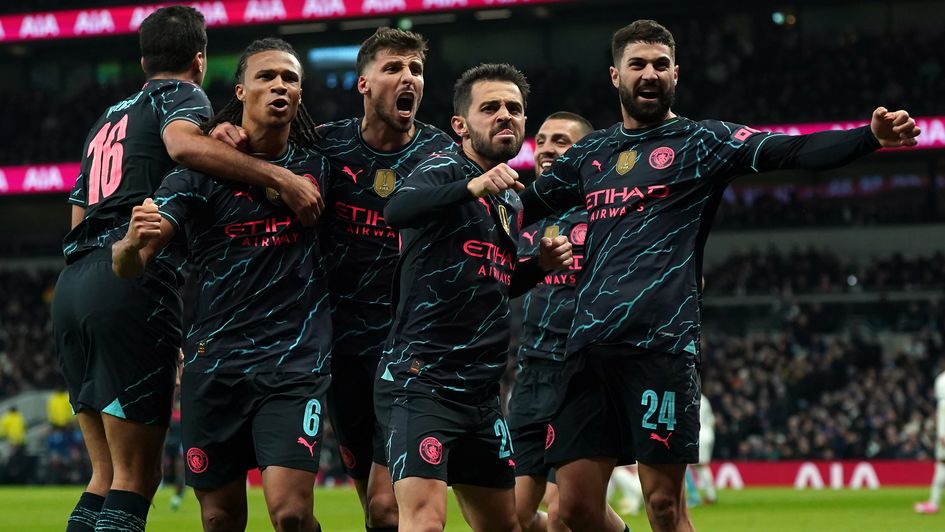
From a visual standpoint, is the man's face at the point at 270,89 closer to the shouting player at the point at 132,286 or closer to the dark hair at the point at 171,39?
the shouting player at the point at 132,286

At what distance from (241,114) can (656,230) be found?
1.99 meters

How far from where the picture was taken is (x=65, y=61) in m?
34.7

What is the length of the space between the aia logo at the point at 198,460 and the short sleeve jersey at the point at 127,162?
86 cm

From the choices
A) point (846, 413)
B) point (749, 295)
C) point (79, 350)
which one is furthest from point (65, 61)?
point (79, 350)

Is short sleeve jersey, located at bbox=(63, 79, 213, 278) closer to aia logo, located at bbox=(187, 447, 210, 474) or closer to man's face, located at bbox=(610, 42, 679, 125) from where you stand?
aia logo, located at bbox=(187, 447, 210, 474)

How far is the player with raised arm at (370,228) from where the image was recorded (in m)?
6.08

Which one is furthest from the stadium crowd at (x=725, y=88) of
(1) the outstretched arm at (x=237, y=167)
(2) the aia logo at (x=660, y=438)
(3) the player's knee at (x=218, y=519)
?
(3) the player's knee at (x=218, y=519)

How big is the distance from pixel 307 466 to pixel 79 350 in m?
1.23

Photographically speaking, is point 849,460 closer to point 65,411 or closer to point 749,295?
point 749,295

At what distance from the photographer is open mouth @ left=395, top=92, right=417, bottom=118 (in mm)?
6047

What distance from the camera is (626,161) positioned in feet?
19.1

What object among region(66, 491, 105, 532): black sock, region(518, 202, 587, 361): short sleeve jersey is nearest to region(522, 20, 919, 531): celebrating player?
region(518, 202, 587, 361): short sleeve jersey

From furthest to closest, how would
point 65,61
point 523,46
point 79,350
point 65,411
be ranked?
point 65,61
point 523,46
point 65,411
point 79,350

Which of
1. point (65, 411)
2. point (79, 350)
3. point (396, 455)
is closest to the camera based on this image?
point (396, 455)
